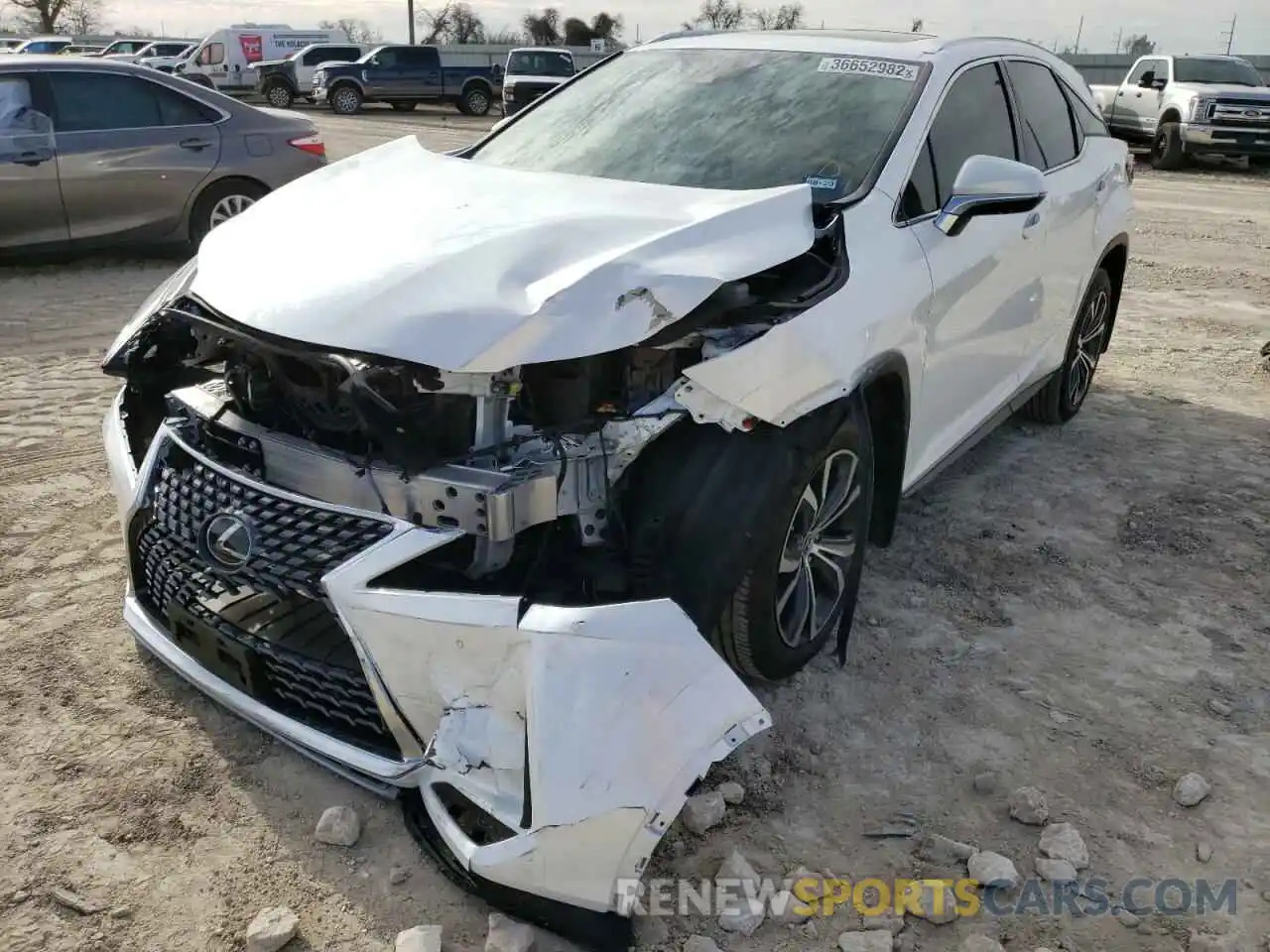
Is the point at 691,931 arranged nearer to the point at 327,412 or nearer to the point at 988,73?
the point at 327,412

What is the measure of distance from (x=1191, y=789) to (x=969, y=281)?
5.54 ft

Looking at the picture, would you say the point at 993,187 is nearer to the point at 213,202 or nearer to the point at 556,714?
the point at 556,714

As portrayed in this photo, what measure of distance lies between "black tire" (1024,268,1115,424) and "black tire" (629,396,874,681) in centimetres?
263

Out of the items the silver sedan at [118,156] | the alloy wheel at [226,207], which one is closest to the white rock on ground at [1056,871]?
the silver sedan at [118,156]

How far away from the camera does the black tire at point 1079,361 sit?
507 cm

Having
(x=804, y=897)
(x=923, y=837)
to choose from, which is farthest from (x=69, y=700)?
(x=923, y=837)

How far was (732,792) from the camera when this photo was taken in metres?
2.65

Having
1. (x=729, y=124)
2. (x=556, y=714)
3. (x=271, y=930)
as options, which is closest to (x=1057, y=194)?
(x=729, y=124)

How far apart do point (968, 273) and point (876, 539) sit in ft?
3.07

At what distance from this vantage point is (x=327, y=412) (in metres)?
2.60

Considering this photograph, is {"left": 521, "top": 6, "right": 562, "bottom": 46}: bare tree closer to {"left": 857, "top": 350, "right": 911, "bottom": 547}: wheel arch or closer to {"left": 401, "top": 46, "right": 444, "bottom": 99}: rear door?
{"left": 401, "top": 46, "right": 444, "bottom": 99}: rear door

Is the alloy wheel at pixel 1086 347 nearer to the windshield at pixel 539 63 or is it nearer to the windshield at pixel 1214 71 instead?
the windshield at pixel 1214 71

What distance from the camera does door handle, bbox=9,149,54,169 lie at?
288 inches

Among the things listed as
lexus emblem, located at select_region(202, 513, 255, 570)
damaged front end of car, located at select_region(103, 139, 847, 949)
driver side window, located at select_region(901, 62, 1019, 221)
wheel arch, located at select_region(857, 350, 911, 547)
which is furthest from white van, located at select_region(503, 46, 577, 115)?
lexus emblem, located at select_region(202, 513, 255, 570)
